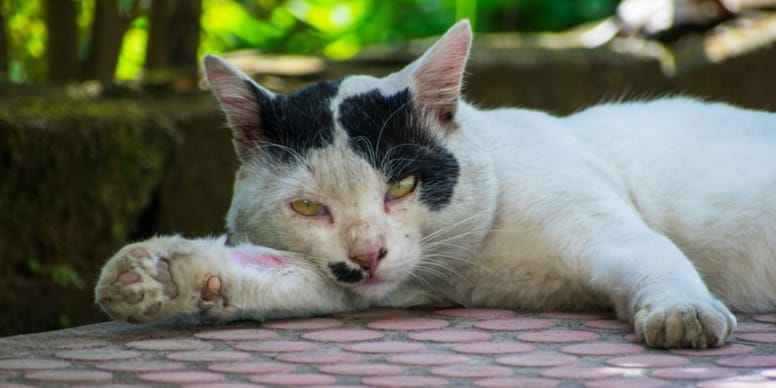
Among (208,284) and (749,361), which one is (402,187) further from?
(749,361)

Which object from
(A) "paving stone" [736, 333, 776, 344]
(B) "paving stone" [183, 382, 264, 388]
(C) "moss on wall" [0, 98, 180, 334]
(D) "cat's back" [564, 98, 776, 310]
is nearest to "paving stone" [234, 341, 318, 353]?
(B) "paving stone" [183, 382, 264, 388]

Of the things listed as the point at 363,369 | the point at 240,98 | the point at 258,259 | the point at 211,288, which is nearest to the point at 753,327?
the point at 363,369

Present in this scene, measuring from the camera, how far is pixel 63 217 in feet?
14.9

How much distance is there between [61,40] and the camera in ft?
19.2

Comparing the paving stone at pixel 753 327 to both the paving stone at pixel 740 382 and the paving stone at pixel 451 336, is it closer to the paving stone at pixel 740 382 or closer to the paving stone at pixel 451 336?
the paving stone at pixel 740 382

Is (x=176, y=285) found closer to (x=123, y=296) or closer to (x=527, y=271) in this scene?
(x=123, y=296)

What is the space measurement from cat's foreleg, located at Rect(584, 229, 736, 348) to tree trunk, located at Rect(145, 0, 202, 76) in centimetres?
339

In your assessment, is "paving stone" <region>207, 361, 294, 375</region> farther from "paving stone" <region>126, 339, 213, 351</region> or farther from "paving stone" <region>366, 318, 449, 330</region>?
"paving stone" <region>366, 318, 449, 330</region>

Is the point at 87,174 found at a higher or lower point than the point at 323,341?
higher

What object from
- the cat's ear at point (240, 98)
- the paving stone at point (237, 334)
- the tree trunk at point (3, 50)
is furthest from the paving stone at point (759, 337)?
the tree trunk at point (3, 50)

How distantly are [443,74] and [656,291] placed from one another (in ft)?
2.96

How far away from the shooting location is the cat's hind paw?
104 inches

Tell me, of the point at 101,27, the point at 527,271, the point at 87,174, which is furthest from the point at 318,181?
the point at 101,27

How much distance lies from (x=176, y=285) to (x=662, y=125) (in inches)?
69.5
